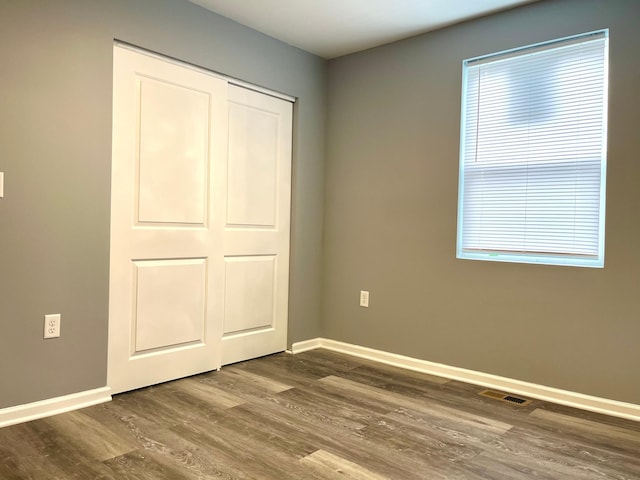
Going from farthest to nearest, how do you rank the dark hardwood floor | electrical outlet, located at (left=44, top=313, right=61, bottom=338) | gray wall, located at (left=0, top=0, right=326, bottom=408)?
electrical outlet, located at (left=44, top=313, right=61, bottom=338) < gray wall, located at (left=0, top=0, right=326, bottom=408) < the dark hardwood floor

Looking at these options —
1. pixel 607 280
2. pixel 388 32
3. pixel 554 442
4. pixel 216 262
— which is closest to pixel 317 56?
pixel 388 32

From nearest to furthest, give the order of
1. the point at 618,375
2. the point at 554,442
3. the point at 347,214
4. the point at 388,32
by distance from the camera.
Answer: the point at 554,442 < the point at 618,375 < the point at 388,32 < the point at 347,214

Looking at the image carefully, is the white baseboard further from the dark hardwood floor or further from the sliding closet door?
the sliding closet door

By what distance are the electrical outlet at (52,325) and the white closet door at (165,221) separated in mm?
283

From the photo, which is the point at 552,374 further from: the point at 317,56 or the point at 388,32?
the point at 317,56

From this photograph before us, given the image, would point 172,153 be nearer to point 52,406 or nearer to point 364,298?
point 52,406

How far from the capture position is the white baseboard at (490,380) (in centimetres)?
262

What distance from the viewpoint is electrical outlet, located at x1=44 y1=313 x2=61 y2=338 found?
2.39 m

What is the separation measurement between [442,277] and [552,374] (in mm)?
868

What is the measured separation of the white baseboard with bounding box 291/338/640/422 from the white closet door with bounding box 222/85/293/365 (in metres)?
0.41

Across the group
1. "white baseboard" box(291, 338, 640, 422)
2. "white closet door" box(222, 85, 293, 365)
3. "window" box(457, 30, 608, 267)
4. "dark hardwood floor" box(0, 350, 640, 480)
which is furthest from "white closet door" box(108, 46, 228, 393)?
"window" box(457, 30, 608, 267)

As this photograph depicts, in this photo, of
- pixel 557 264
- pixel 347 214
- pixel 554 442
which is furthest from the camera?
pixel 347 214

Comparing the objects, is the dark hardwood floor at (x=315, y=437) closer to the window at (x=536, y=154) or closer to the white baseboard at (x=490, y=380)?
the white baseboard at (x=490, y=380)

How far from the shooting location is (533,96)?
2.94 metres
